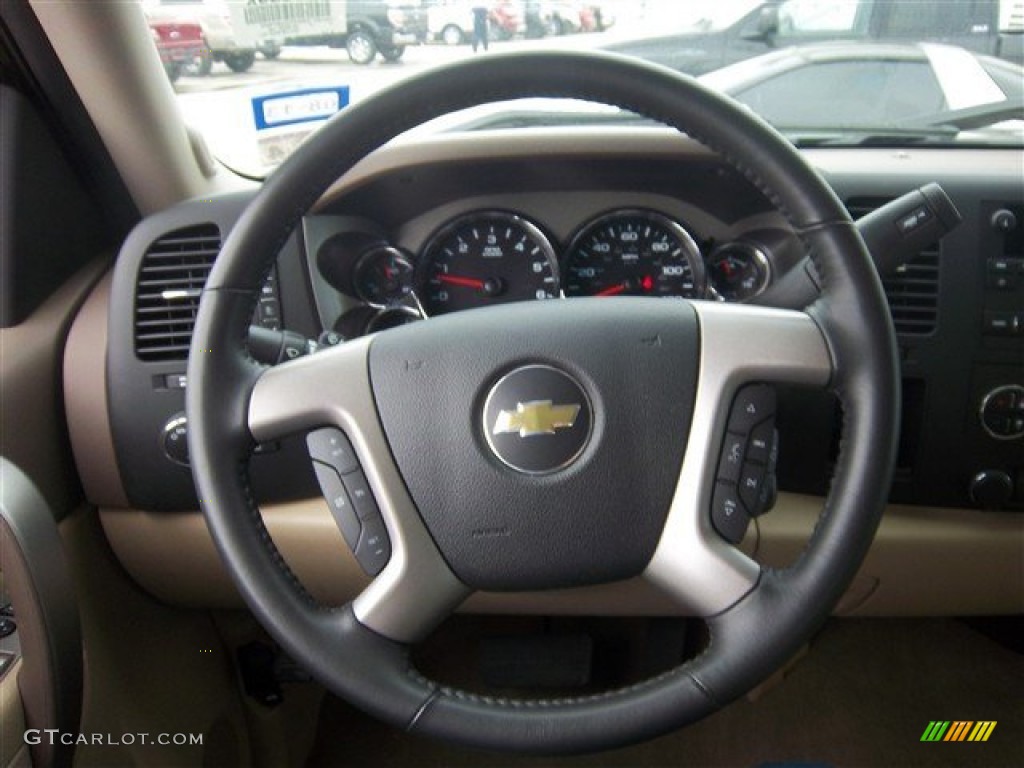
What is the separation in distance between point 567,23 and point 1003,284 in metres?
0.76

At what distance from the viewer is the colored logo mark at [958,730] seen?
73.1 inches

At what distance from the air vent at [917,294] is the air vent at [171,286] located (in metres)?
0.96

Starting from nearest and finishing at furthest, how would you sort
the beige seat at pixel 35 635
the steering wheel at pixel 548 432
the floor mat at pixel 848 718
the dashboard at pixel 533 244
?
the steering wheel at pixel 548 432 < the beige seat at pixel 35 635 < the dashboard at pixel 533 244 < the floor mat at pixel 848 718

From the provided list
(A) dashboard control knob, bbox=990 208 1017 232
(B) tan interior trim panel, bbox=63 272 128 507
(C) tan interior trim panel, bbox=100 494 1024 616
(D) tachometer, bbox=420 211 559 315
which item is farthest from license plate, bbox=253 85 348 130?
(A) dashboard control knob, bbox=990 208 1017 232

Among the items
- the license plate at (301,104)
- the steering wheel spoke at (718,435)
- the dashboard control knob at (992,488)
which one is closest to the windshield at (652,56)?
the license plate at (301,104)

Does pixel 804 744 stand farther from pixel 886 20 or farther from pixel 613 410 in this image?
pixel 886 20

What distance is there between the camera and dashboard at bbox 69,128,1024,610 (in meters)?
1.35

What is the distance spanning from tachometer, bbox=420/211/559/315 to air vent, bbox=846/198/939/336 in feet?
1.55

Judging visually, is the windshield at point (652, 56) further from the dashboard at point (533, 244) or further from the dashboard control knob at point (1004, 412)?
the dashboard control knob at point (1004, 412)

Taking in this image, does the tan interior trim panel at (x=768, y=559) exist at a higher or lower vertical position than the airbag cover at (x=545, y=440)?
lower

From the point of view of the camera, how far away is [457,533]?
95 cm

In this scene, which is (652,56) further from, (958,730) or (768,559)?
(958,730)

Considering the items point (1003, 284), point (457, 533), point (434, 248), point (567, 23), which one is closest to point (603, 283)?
point (434, 248)

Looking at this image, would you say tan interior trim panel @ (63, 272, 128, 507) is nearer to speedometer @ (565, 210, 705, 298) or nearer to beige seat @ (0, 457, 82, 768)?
beige seat @ (0, 457, 82, 768)
